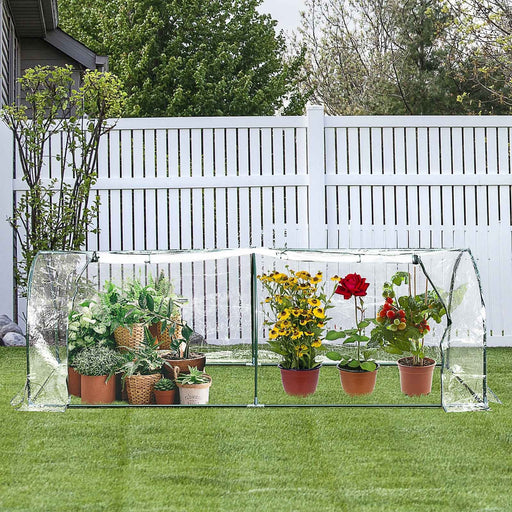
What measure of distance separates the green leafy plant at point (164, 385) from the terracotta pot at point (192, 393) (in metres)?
0.04

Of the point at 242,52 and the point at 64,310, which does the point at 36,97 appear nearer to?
the point at 64,310

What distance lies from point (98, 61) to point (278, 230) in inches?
188

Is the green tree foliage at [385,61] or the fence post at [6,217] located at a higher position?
the green tree foliage at [385,61]

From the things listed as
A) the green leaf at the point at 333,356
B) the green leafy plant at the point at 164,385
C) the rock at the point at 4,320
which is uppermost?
the rock at the point at 4,320

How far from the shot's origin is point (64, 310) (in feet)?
16.1

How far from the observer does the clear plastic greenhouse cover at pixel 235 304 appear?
486 cm

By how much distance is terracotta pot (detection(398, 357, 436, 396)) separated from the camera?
509 centimetres

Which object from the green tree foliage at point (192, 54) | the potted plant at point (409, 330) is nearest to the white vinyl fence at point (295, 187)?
the potted plant at point (409, 330)

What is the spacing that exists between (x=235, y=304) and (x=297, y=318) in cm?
55

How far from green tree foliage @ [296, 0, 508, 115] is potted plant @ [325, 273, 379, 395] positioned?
11.7m

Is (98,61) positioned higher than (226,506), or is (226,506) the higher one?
(98,61)

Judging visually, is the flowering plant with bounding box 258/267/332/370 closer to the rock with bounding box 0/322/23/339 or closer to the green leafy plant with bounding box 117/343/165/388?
the green leafy plant with bounding box 117/343/165/388

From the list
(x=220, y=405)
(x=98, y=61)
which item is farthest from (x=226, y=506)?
(x=98, y=61)

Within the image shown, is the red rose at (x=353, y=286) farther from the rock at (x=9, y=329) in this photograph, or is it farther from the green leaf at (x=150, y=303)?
the rock at (x=9, y=329)
